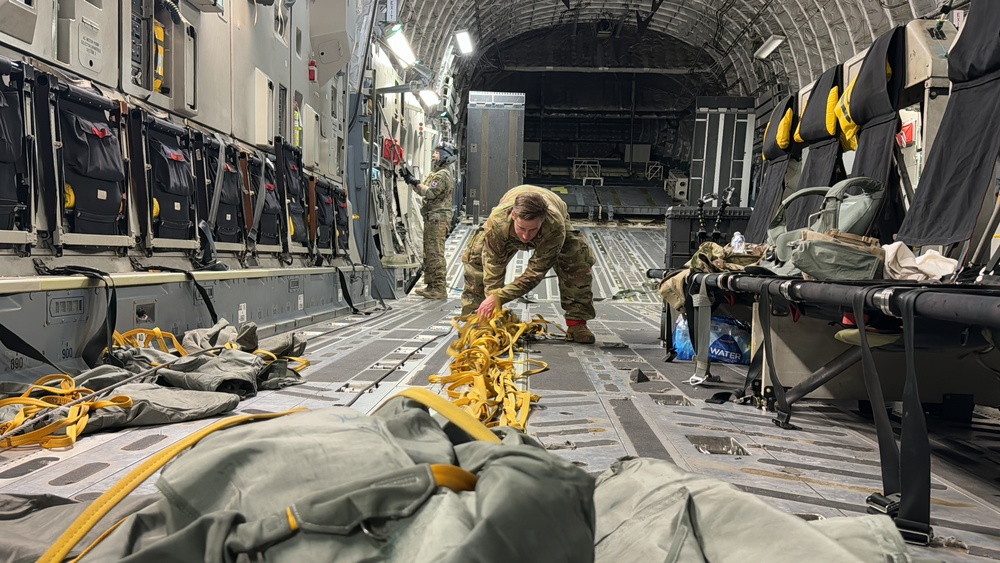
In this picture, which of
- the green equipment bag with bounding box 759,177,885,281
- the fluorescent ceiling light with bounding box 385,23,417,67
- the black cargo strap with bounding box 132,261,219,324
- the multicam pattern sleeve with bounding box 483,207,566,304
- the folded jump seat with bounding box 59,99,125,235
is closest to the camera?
the green equipment bag with bounding box 759,177,885,281

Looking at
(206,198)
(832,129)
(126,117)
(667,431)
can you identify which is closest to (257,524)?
(667,431)

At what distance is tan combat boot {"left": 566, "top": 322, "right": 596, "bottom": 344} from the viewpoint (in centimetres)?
511

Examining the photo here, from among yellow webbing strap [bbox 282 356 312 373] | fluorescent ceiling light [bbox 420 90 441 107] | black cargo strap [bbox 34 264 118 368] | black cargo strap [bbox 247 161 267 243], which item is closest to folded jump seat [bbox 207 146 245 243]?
black cargo strap [bbox 247 161 267 243]

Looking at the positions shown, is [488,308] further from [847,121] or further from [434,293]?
[434,293]

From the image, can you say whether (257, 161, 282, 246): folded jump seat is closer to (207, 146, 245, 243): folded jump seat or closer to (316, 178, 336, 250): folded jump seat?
(207, 146, 245, 243): folded jump seat

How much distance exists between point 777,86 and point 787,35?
1.66 meters

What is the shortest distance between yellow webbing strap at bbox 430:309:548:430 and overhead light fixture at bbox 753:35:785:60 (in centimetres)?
1402

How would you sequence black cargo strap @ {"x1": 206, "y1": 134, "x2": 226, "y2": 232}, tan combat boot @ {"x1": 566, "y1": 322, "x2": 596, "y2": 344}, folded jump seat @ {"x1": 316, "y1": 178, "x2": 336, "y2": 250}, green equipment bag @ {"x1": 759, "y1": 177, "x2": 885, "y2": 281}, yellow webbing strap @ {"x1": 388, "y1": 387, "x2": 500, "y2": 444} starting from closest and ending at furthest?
yellow webbing strap @ {"x1": 388, "y1": 387, "x2": 500, "y2": 444} < green equipment bag @ {"x1": 759, "y1": 177, "x2": 885, "y2": 281} < black cargo strap @ {"x1": 206, "y1": 134, "x2": 226, "y2": 232} < tan combat boot @ {"x1": 566, "y1": 322, "x2": 596, "y2": 344} < folded jump seat @ {"x1": 316, "y1": 178, "x2": 336, "y2": 250}

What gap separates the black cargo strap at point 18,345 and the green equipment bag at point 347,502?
7.31 ft

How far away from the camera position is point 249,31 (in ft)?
19.1

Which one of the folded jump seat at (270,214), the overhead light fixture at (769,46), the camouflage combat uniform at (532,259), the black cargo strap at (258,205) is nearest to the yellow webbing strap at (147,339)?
the camouflage combat uniform at (532,259)

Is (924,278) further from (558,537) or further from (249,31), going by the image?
(249,31)

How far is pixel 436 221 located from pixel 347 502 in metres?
9.05

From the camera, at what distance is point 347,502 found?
72 cm
